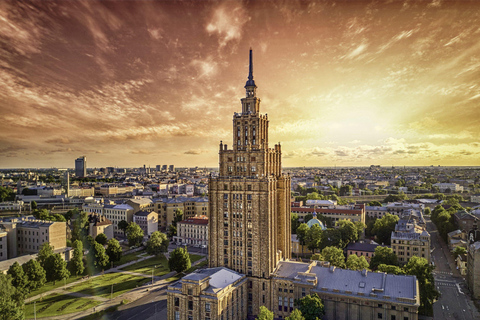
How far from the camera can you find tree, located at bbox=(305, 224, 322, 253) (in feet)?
447

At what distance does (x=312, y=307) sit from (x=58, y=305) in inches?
2775

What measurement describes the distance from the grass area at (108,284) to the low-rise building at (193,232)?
5030 centimetres

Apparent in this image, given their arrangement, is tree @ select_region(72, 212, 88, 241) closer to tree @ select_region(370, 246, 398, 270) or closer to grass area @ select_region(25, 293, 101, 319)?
grass area @ select_region(25, 293, 101, 319)

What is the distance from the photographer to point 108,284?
339ft

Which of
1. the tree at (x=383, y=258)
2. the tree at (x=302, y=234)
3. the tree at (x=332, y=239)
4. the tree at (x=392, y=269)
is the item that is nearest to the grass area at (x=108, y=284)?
the tree at (x=302, y=234)

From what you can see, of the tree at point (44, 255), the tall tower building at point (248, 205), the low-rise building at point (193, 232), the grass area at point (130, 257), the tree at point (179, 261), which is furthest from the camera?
the low-rise building at point (193, 232)

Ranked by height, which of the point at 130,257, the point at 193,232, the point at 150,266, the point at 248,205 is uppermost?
the point at 248,205

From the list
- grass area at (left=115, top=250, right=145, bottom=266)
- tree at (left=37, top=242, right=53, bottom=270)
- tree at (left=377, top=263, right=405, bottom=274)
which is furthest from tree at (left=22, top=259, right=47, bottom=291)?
tree at (left=377, top=263, right=405, bottom=274)

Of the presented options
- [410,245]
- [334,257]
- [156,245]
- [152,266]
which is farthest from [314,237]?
[152,266]

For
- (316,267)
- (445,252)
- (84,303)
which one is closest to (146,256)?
(84,303)

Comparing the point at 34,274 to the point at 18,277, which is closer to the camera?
the point at 18,277

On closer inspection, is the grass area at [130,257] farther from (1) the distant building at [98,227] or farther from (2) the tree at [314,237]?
(2) the tree at [314,237]

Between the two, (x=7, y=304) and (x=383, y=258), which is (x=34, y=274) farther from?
(x=383, y=258)

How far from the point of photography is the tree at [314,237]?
136250mm
